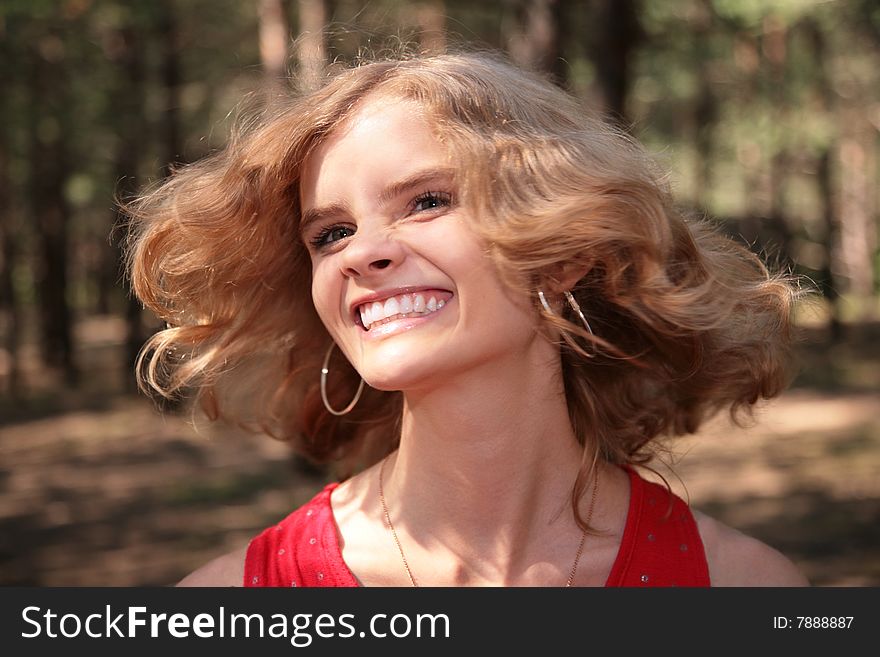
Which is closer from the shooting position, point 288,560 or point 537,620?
point 537,620

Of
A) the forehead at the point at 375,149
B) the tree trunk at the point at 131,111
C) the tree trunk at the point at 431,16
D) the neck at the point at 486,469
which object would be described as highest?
the forehead at the point at 375,149

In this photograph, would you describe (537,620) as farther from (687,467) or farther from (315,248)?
(687,467)

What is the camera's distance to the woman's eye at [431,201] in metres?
2.14

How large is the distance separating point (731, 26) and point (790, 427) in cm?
567

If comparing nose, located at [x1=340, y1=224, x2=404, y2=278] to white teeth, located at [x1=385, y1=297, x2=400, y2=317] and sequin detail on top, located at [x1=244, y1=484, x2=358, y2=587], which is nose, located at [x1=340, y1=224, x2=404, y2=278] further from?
sequin detail on top, located at [x1=244, y1=484, x2=358, y2=587]

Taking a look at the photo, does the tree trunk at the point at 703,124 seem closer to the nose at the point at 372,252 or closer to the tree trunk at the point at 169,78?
the tree trunk at the point at 169,78

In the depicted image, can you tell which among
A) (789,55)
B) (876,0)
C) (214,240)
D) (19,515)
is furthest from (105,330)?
(214,240)

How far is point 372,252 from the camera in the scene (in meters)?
2.09

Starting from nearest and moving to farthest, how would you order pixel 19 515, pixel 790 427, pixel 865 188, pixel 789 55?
pixel 19 515, pixel 790 427, pixel 789 55, pixel 865 188

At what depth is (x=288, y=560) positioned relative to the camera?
230 cm

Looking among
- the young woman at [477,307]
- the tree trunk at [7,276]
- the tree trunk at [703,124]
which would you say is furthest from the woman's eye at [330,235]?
the tree trunk at [703,124]

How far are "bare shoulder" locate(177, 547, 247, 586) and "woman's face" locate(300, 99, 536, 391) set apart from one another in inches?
21.6

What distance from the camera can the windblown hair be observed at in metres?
2.16

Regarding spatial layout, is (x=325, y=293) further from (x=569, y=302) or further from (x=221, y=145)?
(x=221, y=145)
